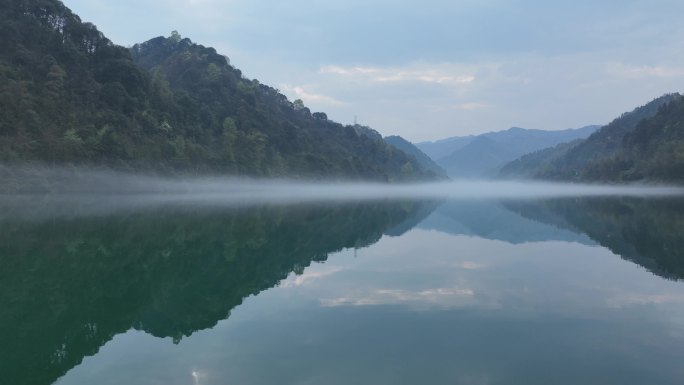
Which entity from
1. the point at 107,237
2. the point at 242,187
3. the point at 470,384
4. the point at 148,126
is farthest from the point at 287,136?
the point at 470,384

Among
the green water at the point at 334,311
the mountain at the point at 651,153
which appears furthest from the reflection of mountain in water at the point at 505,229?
the mountain at the point at 651,153

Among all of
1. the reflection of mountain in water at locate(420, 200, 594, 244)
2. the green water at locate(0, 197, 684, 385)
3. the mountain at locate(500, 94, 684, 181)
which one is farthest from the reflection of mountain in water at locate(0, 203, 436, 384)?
the mountain at locate(500, 94, 684, 181)

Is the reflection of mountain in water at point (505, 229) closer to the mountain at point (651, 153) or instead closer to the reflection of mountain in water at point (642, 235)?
the reflection of mountain in water at point (642, 235)

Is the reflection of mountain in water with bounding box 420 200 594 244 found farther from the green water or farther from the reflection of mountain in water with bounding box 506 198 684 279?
the green water

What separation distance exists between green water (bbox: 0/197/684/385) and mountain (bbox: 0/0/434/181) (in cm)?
5061

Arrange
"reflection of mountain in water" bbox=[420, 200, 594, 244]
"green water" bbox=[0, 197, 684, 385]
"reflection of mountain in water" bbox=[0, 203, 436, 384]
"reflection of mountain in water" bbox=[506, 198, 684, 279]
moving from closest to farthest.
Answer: "green water" bbox=[0, 197, 684, 385] < "reflection of mountain in water" bbox=[0, 203, 436, 384] < "reflection of mountain in water" bbox=[506, 198, 684, 279] < "reflection of mountain in water" bbox=[420, 200, 594, 244]

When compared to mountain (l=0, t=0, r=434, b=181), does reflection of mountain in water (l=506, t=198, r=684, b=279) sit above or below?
below

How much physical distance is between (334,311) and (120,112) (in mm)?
83374

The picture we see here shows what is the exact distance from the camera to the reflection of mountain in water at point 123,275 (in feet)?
31.3

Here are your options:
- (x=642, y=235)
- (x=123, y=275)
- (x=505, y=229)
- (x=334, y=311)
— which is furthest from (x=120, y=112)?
(x=334, y=311)

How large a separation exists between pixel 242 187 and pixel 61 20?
151 ft

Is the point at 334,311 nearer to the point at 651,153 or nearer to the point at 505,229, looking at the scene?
the point at 505,229

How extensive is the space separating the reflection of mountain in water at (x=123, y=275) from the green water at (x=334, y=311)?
75 millimetres

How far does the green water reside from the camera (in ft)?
26.8
